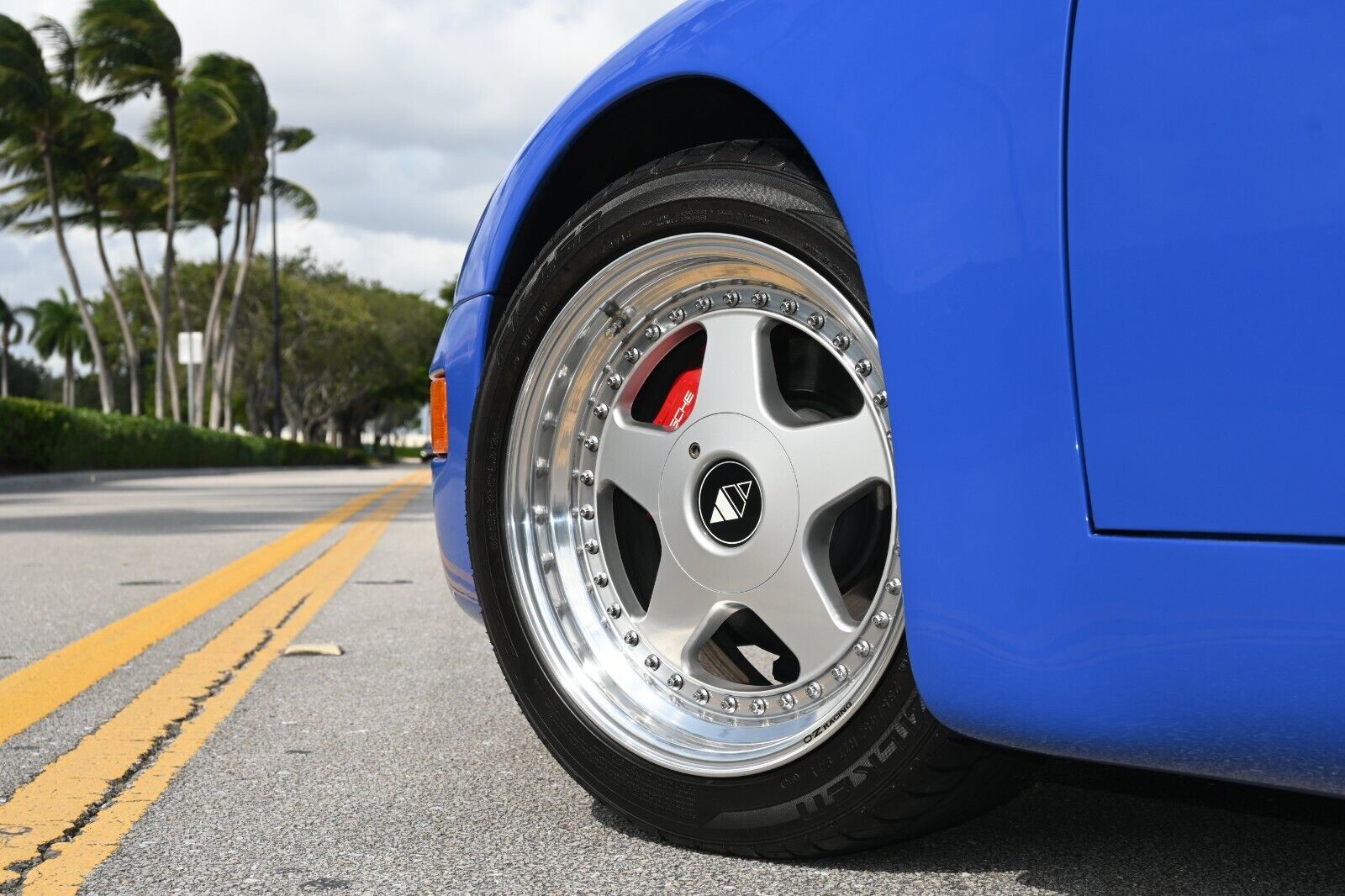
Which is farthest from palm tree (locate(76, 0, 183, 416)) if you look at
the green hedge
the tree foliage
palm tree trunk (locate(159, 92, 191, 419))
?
the tree foliage

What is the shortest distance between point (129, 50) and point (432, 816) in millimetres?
37857

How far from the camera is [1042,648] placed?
1443mm

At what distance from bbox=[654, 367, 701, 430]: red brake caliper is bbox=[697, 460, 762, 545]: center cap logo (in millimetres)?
154

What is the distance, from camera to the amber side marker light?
101 inches

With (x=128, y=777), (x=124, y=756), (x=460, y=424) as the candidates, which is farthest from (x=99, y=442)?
(x=460, y=424)

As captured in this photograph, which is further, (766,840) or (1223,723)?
(766,840)

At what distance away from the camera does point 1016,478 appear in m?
1.46

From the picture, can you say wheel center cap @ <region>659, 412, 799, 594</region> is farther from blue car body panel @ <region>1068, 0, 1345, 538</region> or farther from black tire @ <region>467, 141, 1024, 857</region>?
blue car body panel @ <region>1068, 0, 1345, 538</region>

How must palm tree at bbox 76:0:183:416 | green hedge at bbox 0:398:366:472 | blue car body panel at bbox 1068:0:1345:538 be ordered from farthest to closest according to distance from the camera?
palm tree at bbox 76:0:183:416
green hedge at bbox 0:398:366:472
blue car body panel at bbox 1068:0:1345:538

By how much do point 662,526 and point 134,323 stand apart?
5990cm

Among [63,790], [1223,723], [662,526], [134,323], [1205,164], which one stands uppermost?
[134,323]

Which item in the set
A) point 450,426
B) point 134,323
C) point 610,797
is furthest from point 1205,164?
point 134,323

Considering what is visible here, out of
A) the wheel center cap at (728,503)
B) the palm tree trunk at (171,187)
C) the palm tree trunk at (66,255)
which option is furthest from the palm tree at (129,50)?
the wheel center cap at (728,503)

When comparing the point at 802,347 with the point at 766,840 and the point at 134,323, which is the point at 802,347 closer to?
the point at 766,840
